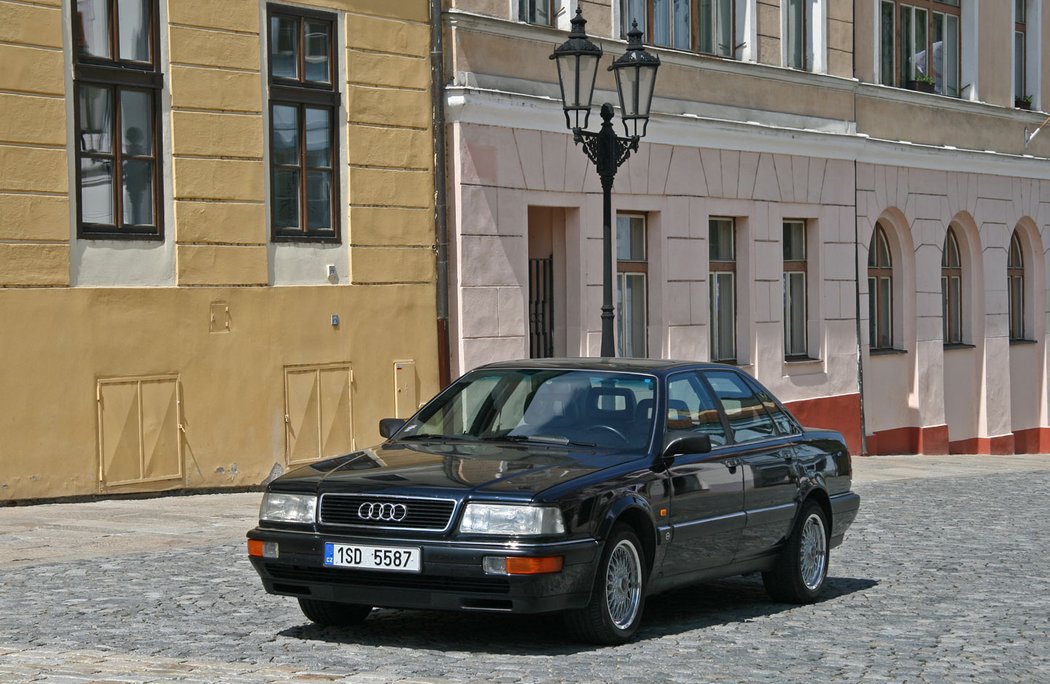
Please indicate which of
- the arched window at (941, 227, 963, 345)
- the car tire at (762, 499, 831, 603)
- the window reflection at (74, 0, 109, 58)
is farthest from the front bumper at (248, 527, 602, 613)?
the arched window at (941, 227, 963, 345)

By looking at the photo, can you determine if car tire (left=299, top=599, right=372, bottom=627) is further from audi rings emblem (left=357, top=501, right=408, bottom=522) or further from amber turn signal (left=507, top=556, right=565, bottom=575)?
amber turn signal (left=507, top=556, right=565, bottom=575)

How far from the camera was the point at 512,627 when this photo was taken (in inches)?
384

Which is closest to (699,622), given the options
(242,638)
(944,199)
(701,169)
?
(242,638)

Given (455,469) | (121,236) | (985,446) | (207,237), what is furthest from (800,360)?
(455,469)

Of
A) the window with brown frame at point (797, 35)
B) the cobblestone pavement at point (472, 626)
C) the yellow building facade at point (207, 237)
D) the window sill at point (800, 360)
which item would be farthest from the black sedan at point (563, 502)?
the window with brown frame at point (797, 35)

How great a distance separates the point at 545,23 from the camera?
21.7 metres

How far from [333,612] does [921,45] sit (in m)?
22.2

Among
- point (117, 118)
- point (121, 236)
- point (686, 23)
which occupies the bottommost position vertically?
point (121, 236)

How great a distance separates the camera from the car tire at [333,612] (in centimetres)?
952

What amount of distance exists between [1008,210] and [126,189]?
62.5 ft

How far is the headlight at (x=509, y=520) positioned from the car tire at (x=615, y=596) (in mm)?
426

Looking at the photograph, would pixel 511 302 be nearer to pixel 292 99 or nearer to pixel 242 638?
pixel 292 99

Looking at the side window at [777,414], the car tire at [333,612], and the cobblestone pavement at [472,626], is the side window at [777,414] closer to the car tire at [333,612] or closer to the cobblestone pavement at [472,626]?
the cobblestone pavement at [472,626]

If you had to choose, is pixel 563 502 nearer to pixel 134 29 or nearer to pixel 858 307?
pixel 134 29
